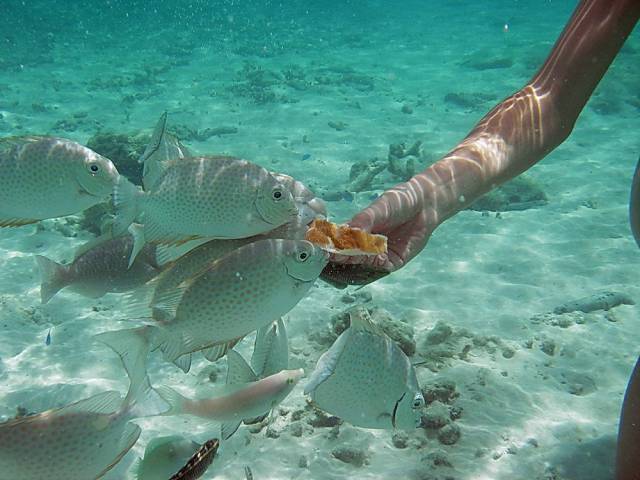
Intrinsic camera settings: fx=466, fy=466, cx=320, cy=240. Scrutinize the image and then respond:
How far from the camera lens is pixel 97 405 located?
1.99m

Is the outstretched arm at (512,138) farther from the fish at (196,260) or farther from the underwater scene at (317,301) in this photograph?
the fish at (196,260)

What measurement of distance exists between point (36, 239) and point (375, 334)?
8053 mm

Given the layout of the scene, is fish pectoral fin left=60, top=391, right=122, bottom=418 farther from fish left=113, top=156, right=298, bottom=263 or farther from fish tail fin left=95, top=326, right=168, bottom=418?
fish left=113, top=156, right=298, bottom=263

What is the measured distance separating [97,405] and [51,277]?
1358mm

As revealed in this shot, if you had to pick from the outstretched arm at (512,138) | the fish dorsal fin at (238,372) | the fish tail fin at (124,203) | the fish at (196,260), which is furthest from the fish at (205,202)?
the outstretched arm at (512,138)

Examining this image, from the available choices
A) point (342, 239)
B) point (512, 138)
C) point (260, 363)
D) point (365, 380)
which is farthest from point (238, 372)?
point (512, 138)

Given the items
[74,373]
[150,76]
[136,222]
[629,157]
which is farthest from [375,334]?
[150,76]

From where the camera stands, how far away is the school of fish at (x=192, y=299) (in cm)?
188

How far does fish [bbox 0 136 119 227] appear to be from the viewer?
2.16 metres

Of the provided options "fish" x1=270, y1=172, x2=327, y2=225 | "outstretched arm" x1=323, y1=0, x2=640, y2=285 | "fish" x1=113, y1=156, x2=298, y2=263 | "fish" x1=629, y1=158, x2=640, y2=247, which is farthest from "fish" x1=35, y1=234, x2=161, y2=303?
"fish" x1=629, y1=158, x2=640, y2=247

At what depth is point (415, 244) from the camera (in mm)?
3373

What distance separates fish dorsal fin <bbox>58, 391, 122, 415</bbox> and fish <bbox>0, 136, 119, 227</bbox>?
91 cm

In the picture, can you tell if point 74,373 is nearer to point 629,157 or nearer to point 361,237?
point 361,237

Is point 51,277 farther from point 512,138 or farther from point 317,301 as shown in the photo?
point 317,301
